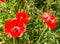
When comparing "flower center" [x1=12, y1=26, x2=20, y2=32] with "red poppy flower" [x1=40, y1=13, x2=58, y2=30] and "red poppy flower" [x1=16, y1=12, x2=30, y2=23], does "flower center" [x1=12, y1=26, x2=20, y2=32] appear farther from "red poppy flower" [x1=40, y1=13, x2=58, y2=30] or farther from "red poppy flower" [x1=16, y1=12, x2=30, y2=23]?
"red poppy flower" [x1=40, y1=13, x2=58, y2=30]

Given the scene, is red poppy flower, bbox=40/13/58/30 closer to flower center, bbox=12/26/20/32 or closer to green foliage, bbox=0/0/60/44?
green foliage, bbox=0/0/60/44

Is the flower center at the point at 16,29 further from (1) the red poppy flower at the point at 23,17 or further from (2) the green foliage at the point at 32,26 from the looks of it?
(2) the green foliage at the point at 32,26

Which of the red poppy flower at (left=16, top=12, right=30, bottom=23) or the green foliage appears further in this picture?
the green foliage

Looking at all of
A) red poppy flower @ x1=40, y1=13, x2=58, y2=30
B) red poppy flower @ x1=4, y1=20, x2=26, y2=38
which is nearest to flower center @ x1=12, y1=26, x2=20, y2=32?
red poppy flower @ x1=4, y1=20, x2=26, y2=38

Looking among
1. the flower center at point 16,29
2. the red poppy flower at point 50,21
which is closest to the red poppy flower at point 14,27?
the flower center at point 16,29

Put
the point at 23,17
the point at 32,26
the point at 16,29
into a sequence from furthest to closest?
the point at 32,26 → the point at 23,17 → the point at 16,29

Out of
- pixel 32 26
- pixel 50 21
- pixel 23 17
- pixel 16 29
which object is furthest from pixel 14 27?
pixel 32 26

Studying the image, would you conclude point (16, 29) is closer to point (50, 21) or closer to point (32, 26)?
point (50, 21)

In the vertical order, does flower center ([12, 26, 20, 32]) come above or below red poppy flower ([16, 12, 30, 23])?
below

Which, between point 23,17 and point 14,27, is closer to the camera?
point 14,27

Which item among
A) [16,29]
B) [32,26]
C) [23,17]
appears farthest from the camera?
[32,26]

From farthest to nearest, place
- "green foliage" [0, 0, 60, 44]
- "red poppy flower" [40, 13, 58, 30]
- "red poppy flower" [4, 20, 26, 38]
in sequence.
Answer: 1. "green foliage" [0, 0, 60, 44]
2. "red poppy flower" [40, 13, 58, 30]
3. "red poppy flower" [4, 20, 26, 38]

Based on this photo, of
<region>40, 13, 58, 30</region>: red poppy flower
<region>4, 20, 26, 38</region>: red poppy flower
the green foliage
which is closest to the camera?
<region>4, 20, 26, 38</region>: red poppy flower
